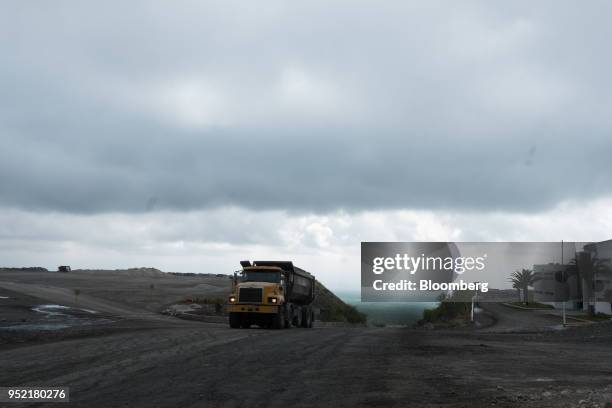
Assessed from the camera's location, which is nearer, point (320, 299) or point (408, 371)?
point (408, 371)

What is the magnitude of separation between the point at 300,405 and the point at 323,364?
20.1 feet

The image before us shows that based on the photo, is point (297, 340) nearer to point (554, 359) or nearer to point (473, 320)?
point (554, 359)

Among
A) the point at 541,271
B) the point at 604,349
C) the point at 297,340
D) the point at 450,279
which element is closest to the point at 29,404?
the point at 297,340

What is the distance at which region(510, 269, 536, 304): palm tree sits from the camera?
84144 millimetres

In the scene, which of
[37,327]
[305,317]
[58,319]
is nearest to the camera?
[37,327]

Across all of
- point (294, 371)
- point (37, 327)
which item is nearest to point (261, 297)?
point (37, 327)

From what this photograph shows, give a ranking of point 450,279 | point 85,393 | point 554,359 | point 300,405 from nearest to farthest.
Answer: point 300,405 → point 85,393 → point 554,359 → point 450,279

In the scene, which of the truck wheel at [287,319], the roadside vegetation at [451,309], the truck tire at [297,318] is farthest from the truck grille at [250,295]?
the roadside vegetation at [451,309]

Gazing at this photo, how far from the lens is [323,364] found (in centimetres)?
1688

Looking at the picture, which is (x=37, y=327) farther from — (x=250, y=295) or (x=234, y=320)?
(x=250, y=295)

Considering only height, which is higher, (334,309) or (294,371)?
(294,371)

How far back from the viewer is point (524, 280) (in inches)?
3447

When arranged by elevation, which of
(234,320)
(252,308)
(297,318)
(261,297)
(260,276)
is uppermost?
(260,276)

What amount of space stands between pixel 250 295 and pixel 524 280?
6270 cm
